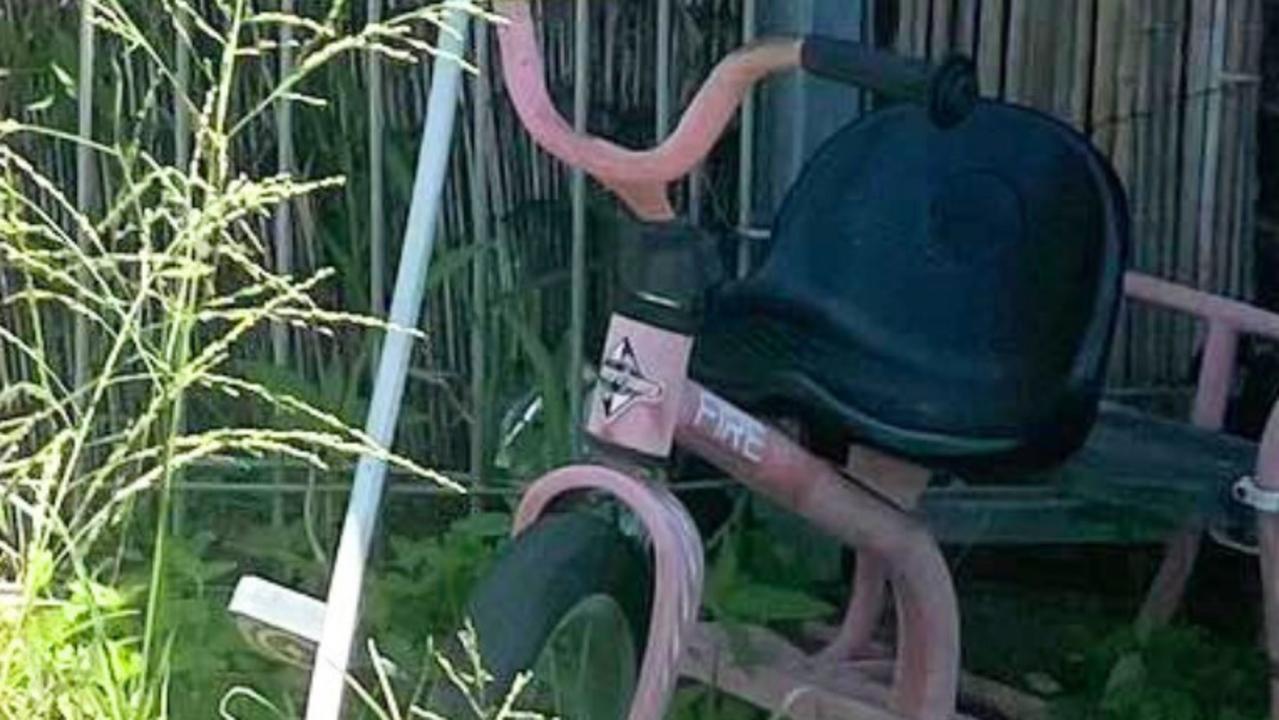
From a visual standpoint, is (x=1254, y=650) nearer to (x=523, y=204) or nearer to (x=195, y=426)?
(x=523, y=204)

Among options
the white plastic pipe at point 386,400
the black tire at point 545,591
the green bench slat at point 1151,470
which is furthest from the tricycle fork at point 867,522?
the white plastic pipe at point 386,400

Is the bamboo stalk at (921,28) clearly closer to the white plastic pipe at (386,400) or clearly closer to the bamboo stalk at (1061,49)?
the bamboo stalk at (1061,49)

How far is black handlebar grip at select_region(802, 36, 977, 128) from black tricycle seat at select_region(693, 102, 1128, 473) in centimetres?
30

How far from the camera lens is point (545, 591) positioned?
2646mm

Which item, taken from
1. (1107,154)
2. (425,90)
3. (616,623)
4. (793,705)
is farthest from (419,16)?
(1107,154)

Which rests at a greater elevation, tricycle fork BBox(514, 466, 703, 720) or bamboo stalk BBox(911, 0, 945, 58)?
bamboo stalk BBox(911, 0, 945, 58)

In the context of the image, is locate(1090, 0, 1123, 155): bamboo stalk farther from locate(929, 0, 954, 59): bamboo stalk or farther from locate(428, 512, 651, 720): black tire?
locate(428, 512, 651, 720): black tire

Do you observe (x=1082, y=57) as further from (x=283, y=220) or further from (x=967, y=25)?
(x=283, y=220)

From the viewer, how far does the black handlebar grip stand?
2.65 meters

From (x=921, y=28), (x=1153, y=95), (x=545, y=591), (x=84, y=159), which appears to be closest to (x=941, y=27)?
(x=921, y=28)

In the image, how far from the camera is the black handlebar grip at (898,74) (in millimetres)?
2650

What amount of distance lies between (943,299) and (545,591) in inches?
23.2

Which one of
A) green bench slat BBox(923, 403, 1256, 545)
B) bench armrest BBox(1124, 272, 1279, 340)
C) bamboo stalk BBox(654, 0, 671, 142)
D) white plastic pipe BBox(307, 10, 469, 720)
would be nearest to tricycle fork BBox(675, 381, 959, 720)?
green bench slat BBox(923, 403, 1256, 545)

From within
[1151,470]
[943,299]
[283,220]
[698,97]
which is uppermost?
[698,97]
